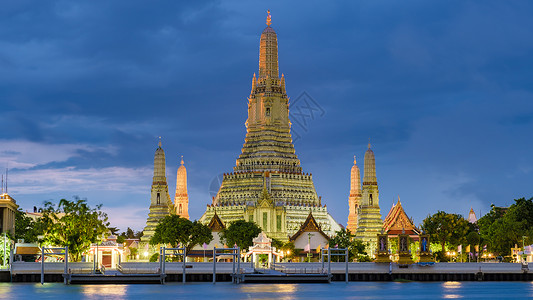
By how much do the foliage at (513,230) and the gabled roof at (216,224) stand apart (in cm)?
3707

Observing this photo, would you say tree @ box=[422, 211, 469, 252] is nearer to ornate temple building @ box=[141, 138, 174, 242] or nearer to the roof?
ornate temple building @ box=[141, 138, 174, 242]

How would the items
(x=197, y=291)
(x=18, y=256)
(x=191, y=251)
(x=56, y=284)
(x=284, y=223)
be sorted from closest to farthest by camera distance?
1. (x=197, y=291)
2. (x=56, y=284)
3. (x=18, y=256)
4. (x=191, y=251)
5. (x=284, y=223)

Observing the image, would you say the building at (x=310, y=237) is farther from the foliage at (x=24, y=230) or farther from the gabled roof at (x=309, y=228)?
Answer: the foliage at (x=24, y=230)

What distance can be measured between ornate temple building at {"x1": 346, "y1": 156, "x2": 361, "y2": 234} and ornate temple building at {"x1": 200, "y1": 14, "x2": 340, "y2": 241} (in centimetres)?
256

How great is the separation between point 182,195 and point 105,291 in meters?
76.0

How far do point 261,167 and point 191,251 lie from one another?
23.4m

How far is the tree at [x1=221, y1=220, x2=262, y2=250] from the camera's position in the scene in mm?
136750

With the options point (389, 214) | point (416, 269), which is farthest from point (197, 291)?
point (389, 214)

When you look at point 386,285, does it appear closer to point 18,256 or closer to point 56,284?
point 56,284

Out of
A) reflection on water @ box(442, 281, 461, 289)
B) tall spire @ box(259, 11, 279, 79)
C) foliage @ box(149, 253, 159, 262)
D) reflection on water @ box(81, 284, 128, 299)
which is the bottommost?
reflection on water @ box(81, 284, 128, 299)

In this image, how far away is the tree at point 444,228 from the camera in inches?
5433

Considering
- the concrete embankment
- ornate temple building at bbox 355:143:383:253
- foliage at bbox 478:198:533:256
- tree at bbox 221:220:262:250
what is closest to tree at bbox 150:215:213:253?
tree at bbox 221:220:262:250

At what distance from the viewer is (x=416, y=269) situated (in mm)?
107500

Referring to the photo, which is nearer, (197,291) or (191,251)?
(197,291)
